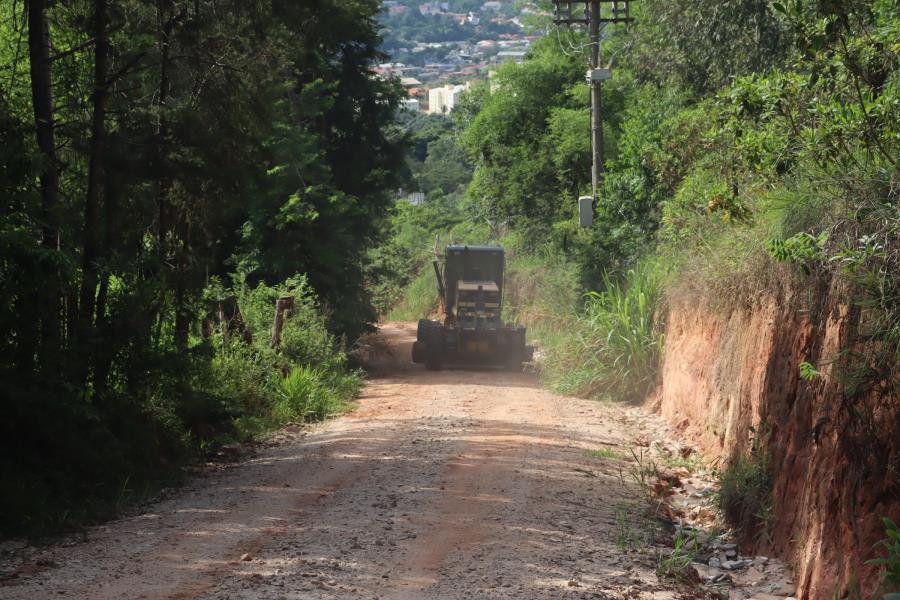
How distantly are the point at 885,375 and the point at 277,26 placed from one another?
9414 millimetres

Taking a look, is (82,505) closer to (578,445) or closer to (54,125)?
(54,125)

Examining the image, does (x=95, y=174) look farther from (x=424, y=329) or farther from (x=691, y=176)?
(x=424, y=329)

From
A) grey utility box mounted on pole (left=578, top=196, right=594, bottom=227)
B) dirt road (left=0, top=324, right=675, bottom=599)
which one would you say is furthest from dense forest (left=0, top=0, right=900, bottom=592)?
dirt road (left=0, top=324, right=675, bottom=599)

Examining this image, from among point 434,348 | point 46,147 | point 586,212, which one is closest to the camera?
point 46,147

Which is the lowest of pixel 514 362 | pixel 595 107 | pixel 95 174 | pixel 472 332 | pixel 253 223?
pixel 514 362

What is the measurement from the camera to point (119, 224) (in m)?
12.6

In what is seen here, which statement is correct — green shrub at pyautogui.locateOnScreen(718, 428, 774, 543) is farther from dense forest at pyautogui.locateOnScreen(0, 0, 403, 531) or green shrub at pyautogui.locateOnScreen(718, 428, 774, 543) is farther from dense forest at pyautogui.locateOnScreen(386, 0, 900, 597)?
dense forest at pyautogui.locateOnScreen(0, 0, 403, 531)

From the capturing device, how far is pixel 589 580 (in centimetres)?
866

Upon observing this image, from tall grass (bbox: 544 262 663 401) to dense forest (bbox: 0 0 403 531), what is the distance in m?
6.41

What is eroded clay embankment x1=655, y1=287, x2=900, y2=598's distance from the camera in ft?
25.5

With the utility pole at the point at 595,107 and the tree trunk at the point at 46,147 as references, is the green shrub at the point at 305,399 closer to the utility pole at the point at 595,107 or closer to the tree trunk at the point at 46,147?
the tree trunk at the point at 46,147

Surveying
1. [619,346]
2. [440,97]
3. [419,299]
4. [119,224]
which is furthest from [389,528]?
[440,97]

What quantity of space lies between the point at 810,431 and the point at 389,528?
3.84 metres

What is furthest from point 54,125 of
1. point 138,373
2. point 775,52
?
point 775,52
